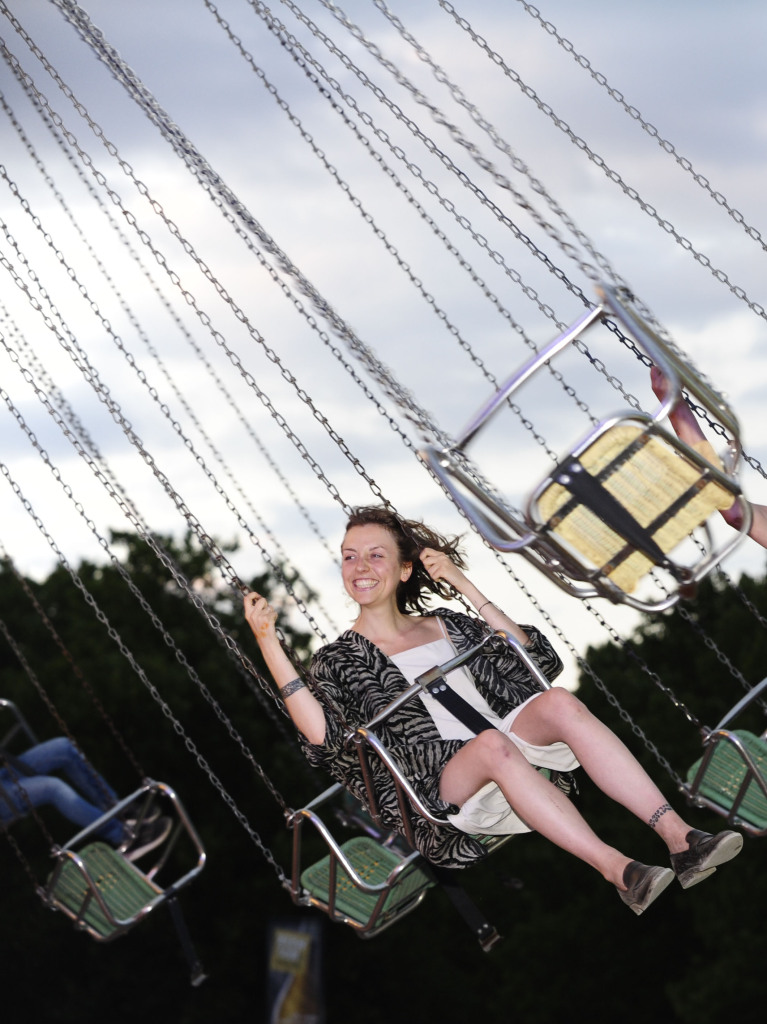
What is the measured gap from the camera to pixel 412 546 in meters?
4.57

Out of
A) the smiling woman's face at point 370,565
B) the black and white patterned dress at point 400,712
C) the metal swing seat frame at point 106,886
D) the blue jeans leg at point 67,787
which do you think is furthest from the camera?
the blue jeans leg at point 67,787

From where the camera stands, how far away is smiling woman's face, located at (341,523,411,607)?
446 cm

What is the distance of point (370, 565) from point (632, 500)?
4.59ft

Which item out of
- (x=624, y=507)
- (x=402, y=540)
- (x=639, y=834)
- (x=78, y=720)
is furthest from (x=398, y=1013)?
(x=624, y=507)

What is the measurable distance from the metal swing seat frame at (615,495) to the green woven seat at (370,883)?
1.94 m

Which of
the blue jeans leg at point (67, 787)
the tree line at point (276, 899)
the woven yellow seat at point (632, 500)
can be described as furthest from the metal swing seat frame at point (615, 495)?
the tree line at point (276, 899)

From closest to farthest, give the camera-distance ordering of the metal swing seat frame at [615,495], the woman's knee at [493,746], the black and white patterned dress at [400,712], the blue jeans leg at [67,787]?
the metal swing seat frame at [615,495] → the woman's knee at [493,746] → the black and white patterned dress at [400,712] → the blue jeans leg at [67,787]

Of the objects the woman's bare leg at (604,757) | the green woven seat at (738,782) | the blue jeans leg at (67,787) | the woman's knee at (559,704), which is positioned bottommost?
the green woven seat at (738,782)

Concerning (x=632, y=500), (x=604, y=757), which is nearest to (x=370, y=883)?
(x=604, y=757)

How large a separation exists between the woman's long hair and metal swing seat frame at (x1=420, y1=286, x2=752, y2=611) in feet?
4.07

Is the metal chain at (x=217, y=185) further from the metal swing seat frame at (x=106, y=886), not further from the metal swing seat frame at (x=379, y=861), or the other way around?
the metal swing seat frame at (x=106, y=886)

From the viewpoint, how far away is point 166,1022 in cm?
1498

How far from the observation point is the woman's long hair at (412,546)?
4523mm

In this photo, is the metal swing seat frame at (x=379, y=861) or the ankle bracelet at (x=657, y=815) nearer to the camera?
the ankle bracelet at (x=657, y=815)
